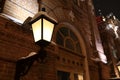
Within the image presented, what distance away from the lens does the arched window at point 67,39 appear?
6.98 metres

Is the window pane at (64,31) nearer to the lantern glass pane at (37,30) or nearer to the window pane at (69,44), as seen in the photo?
the window pane at (69,44)

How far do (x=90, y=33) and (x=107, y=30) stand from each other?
8.12 metres

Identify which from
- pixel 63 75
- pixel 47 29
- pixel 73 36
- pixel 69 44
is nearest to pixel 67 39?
pixel 69 44

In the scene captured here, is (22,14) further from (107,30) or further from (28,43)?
(107,30)

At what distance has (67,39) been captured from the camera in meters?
7.49

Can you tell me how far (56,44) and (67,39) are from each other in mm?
1649

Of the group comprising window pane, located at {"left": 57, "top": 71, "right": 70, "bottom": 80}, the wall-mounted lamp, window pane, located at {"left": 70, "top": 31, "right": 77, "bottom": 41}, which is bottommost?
window pane, located at {"left": 57, "top": 71, "right": 70, "bottom": 80}

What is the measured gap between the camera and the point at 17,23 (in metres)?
4.62

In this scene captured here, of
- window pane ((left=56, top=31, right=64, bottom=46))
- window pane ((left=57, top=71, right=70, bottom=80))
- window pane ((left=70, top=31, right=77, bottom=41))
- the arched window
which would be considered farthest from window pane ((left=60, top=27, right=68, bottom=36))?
window pane ((left=57, top=71, right=70, bottom=80))

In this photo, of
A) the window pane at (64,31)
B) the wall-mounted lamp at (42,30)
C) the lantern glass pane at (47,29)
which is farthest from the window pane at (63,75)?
the lantern glass pane at (47,29)

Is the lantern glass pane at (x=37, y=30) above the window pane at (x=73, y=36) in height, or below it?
below

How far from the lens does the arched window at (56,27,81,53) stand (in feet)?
22.9

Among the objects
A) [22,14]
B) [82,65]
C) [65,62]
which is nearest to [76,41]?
[82,65]

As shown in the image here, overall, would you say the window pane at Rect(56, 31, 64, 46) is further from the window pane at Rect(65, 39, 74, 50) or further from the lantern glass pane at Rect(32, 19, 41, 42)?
the lantern glass pane at Rect(32, 19, 41, 42)
